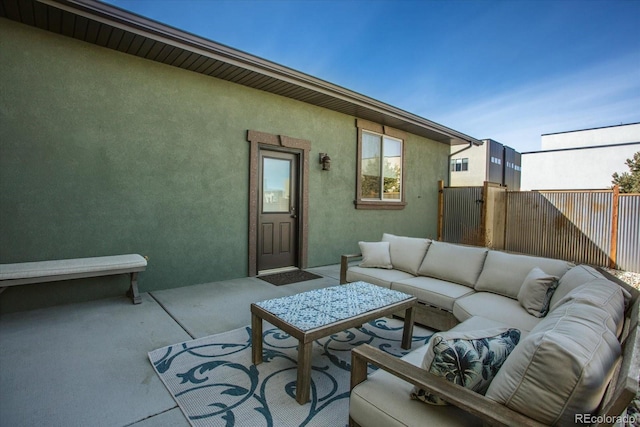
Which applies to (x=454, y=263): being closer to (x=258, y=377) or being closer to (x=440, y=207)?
(x=258, y=377)

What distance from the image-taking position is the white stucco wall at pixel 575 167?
12.6 metres

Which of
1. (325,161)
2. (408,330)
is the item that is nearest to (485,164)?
(325,161)

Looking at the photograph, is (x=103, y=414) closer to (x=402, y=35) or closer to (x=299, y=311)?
(x=299, y=311)

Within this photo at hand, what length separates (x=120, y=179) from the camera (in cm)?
400

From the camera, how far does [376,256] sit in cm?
406

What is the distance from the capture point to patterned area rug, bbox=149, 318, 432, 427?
1868mm

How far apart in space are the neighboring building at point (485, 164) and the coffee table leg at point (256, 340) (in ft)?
45.1

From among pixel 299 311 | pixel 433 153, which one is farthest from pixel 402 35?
pixel 299 311

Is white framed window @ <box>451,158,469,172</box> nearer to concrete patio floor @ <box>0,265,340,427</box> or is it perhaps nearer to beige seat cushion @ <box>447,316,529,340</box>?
concrete patio floor @ <box>0,265,340,427</box>

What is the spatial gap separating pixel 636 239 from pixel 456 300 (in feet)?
18.3

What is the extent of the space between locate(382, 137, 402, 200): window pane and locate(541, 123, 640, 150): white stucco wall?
1415 centimetres

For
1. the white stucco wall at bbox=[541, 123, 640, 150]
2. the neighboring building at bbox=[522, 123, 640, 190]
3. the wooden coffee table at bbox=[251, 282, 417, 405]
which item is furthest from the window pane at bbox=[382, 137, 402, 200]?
the white stucco wall at bbox=[541, 123, 640, 150]

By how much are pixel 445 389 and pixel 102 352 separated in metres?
2.73

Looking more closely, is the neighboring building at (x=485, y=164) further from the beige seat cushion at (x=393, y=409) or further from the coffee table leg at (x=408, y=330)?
the beige seat cushion at (x=393, y=409)
